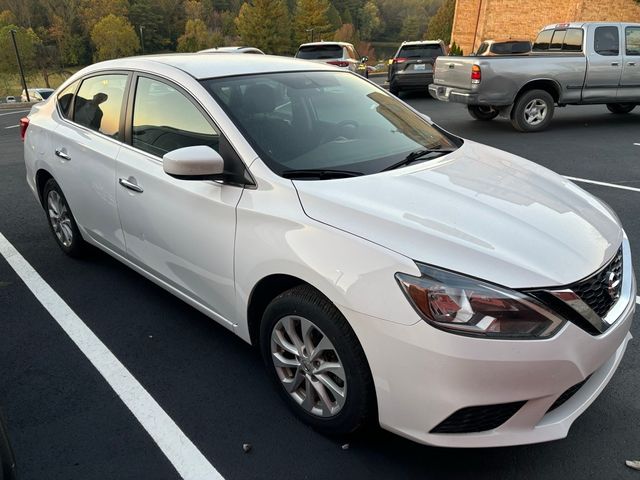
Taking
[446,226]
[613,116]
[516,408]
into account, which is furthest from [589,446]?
[613,116]

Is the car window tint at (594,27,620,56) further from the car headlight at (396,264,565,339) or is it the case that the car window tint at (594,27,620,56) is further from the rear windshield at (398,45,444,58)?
the car headlight at (396,264,565,339)

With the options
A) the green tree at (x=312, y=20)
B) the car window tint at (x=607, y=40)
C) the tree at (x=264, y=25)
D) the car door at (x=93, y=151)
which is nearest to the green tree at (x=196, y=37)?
the tree at (x=264, y=25)

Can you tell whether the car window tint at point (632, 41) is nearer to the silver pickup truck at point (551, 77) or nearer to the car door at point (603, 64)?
the silver pickup truck at point (551, 77)

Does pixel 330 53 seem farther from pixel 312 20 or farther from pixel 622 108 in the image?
pixel 312 20

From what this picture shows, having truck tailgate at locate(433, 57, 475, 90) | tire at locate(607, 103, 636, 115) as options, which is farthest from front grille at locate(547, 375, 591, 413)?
tire at locate(607, 103, 636, 115)

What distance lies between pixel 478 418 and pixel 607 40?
420 inches

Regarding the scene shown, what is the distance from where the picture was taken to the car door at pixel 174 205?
2.71 metres

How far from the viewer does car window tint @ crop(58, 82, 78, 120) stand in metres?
4.21

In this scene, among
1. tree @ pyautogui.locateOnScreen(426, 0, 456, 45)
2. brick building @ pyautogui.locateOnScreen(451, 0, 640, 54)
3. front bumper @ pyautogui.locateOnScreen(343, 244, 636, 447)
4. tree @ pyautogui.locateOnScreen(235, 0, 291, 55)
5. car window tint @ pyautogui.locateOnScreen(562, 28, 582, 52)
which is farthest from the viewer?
tree @ pyautogui.locateOnScreen(235, 0, 291, 55)

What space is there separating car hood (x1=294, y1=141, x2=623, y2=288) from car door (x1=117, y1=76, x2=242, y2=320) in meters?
0.54

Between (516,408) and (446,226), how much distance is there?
74 centimetres

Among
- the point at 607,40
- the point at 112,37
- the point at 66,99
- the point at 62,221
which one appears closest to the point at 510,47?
the point at 607,40

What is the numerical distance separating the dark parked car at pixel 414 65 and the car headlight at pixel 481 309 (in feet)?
45.8

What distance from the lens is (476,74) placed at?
31.6 feet
